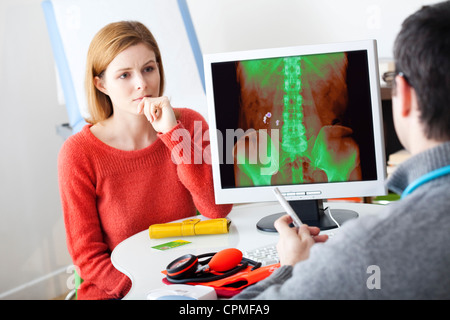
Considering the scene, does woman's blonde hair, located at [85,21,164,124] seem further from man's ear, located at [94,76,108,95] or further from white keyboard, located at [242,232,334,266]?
white keyboard, located at [242,232,334,266]

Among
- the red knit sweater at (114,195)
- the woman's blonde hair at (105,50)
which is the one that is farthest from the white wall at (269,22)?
the red knit sweater at (114,195)

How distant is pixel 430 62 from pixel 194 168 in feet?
3.22

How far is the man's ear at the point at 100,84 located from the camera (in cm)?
174

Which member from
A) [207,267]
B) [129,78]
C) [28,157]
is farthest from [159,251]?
[28,157]

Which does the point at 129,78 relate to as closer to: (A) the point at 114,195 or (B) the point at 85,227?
(A) the point at 114,195

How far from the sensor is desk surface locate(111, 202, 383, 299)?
3.97 feet

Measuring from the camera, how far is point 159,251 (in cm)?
139

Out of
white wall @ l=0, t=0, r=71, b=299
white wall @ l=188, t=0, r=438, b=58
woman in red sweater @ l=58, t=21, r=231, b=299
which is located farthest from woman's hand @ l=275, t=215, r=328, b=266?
white wall @ l=188, t=0, r=438, b=58

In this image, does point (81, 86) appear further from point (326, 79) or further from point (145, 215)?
point (326, 79)

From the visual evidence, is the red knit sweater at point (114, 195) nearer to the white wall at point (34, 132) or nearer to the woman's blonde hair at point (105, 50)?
the woman's blonde hair at point (105, 50)

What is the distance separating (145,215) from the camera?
1645 mm

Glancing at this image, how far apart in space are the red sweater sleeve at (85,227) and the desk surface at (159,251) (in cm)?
9
